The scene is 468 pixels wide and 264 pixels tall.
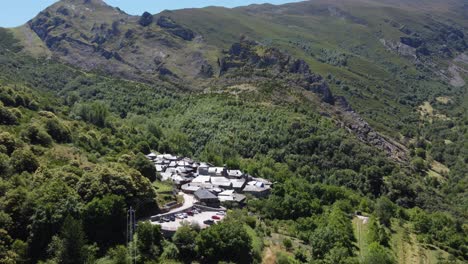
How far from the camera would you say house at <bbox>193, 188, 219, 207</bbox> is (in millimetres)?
67625

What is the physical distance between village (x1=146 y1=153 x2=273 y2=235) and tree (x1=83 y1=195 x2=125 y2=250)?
174 inches

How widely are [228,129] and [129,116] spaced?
128 ft

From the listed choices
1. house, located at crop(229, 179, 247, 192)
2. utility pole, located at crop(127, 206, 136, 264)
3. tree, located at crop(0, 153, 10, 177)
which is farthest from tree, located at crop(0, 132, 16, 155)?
house, located at crop(229, 179, 247, 192)

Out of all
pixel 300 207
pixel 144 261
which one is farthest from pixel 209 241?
pixel 300 207

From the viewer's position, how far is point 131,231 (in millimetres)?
52906

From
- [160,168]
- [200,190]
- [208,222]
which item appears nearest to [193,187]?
[200,190]

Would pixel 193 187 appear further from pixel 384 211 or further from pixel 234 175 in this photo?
pixel 384 211

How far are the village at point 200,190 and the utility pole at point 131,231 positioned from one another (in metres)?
2.62

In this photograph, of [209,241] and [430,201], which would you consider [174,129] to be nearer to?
[430,201]

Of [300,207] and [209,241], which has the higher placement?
[209,241]

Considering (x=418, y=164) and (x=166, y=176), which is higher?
(x=166, y=176)

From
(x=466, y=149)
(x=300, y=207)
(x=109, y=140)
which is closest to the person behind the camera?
(x=300, y=207)

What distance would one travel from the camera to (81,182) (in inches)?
2210

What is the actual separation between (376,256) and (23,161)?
1846 inches
